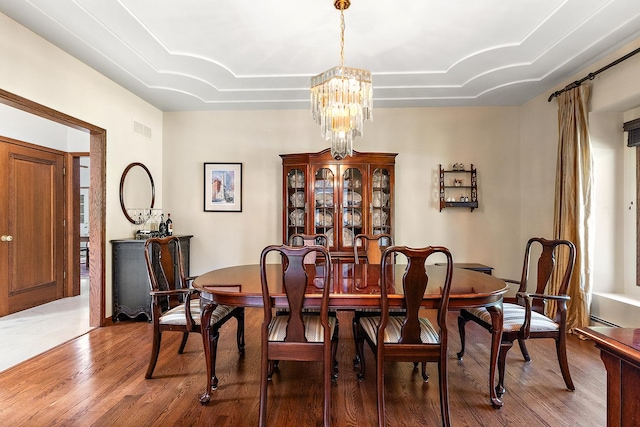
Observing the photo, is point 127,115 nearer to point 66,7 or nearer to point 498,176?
point 66,7

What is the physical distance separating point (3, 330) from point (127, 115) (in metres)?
2.59

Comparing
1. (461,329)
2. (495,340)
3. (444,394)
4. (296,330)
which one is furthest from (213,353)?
(461,329)

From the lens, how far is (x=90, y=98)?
3.36 metres

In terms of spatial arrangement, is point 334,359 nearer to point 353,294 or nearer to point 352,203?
point 353,294

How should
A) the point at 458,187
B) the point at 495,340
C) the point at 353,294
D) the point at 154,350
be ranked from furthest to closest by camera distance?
1. the point at 458,187
2. the point at 154,350
3. the point at 495,340
4. the point at 353,294

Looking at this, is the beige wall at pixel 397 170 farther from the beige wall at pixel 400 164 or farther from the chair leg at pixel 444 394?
the chair leg at pixel 444 394

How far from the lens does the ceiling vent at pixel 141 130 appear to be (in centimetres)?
412

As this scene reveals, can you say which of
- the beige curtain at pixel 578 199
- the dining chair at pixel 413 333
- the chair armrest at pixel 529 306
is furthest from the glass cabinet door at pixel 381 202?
the dining chair at pixel 413 333

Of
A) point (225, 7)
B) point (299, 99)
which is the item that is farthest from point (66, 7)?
point (299, 99)

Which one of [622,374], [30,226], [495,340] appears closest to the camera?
[622,374]

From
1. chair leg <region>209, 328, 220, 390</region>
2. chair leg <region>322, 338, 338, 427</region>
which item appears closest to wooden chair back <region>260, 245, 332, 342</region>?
chair leg <region>322, 338, 338, 427</region>

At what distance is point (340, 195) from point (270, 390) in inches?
97.8

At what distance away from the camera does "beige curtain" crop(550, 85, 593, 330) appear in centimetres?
318

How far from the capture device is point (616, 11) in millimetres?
2414
